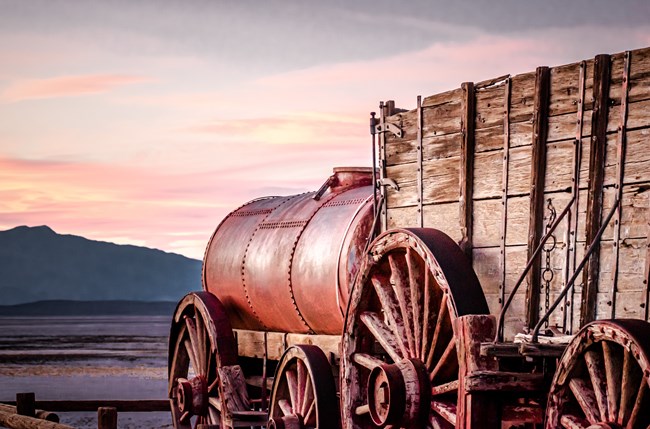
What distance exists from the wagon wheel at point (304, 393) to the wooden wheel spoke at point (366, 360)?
0.79m

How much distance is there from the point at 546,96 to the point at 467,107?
Answer: 77 centimetres

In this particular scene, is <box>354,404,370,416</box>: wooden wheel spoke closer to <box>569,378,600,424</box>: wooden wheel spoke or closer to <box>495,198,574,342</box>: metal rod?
<box>495,198,574,342</box>: metal rod

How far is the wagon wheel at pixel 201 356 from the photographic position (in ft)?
36.0

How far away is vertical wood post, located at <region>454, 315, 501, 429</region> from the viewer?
660cm

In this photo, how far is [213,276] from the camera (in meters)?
11.9

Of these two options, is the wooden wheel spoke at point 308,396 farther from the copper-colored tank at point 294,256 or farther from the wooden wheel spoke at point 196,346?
the wooden wheel spoke at point 196,346

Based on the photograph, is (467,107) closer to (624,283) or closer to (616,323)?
(624,283)

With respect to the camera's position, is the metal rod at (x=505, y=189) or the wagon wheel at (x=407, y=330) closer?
the wagon wheel at (x=407, y=330)

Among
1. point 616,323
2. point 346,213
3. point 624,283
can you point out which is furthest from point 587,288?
point 346,213

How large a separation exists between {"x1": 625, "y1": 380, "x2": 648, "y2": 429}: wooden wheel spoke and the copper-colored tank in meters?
3.69

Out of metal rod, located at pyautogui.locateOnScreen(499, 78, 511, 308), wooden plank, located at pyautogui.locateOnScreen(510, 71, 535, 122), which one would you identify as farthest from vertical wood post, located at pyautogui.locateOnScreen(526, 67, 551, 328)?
metal rod, located at pyautogui.locateOnScreen(499, 78, 511, 308)

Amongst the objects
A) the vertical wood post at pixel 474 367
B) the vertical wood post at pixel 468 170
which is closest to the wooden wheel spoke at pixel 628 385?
the vertical wood post at pixel 474 367

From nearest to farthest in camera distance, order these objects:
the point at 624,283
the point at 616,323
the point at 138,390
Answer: the point at 616,323, the point at 624,283, the point at 138,390

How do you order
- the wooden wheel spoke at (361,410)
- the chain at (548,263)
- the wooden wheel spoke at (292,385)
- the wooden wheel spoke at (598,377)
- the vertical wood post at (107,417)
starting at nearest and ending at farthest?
the wooden wheel spoke at (598,377), the chain at (548,263), the wooden wheel spoke at (361,410), the wooden wheel spoke at (292,385), the vertical wood post at (107,417)
